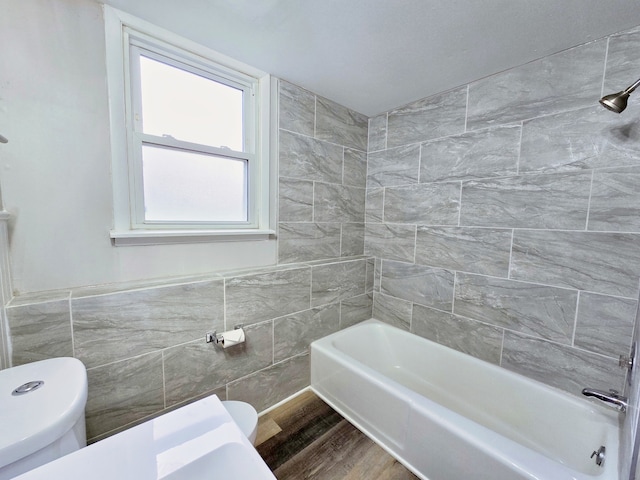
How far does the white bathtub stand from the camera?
106cm

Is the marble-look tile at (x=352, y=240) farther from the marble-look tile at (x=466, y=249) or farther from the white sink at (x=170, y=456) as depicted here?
the white sink at (x=170, y=456)

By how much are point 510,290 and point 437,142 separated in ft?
3.66

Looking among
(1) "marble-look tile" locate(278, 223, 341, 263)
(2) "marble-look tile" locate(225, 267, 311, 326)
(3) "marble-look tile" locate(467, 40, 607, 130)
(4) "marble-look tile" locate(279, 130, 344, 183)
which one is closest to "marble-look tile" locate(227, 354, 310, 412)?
(2) "marble-look tile" locate(225, 267, 311, 326)

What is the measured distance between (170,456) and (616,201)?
6.74ft

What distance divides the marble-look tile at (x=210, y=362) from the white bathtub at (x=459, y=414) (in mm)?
442

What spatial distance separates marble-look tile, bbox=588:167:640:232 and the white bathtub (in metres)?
0.93

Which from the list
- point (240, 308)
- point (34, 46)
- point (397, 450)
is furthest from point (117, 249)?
point (397, 450)

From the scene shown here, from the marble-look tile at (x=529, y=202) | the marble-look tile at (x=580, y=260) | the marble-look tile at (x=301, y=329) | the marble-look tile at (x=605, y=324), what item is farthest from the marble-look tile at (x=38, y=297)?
the marble-look tile at (x=605, y=324)

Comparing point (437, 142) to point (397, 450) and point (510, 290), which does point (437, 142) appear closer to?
point (510, 290)

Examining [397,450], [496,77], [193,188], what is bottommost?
[397,450]

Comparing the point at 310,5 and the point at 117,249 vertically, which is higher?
the point at 310,5

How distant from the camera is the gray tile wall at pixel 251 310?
3.59 feet

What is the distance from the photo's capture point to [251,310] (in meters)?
1.55

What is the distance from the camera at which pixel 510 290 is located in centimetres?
158
